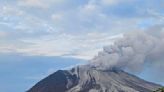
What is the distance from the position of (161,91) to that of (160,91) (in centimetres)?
A: 101

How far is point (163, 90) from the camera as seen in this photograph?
87.6m

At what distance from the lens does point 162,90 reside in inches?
3469

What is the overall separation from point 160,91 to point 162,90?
92cm

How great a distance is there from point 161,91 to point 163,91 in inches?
31.9

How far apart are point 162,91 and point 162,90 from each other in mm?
596

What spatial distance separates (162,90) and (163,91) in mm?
945

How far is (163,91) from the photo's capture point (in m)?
87.2

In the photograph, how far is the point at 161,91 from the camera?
87938 mm

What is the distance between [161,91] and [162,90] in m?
0.38

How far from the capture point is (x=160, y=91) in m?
88.9

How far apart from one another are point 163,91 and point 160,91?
1.79 meters

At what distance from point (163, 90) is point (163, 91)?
0.42 m
